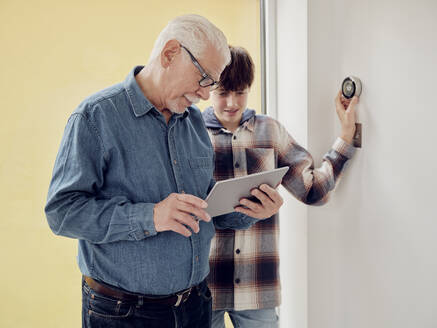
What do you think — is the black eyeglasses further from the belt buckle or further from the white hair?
the belt buckle

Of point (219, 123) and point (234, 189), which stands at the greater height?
Answer: point (219, 123)

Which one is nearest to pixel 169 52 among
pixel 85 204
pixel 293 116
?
pixel 85 204

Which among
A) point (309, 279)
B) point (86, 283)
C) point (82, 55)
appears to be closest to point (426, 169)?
point (309, 279)

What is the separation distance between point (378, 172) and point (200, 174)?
60 cm

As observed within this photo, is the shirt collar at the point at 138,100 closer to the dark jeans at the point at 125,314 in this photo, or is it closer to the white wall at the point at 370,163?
the dark jeans at the point at 125,314

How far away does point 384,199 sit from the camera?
1.31 m

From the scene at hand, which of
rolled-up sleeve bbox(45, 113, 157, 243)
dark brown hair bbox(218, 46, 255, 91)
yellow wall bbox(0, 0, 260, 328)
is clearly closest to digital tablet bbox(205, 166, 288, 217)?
rolled-up sleeve bbox(45, 113, 157, 243)

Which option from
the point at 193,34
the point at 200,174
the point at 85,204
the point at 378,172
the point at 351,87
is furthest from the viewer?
the point at 351,87

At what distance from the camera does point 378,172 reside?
1343 mm

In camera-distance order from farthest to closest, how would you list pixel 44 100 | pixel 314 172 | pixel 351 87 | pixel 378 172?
1. pixel 44 100
2. pixel 314 172
3. pixel 351 87
4. pixel 378 172

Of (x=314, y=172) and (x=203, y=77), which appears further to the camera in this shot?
(x=314, y=172)

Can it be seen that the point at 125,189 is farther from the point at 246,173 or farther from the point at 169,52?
the point at 246,173

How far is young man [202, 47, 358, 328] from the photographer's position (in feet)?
5.03

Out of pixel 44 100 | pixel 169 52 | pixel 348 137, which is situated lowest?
pixel 348 137
